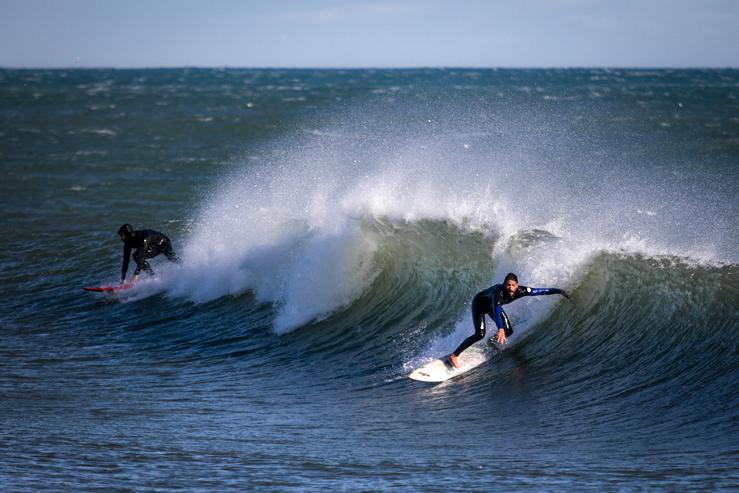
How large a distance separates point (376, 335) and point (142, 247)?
5.00 metres

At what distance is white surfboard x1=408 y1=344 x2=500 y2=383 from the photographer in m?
10.1

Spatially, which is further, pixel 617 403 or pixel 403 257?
pixel 403 257

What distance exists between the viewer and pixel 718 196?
21.7 meters

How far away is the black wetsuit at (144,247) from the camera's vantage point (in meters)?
15.1

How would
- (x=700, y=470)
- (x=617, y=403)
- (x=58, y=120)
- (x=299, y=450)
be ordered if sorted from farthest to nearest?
(x=58, y=120) < (x=617, y=403) < (x=299, y=450) < (x=700, y=470)

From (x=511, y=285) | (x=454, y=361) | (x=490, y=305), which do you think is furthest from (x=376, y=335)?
(x=511, y=285)

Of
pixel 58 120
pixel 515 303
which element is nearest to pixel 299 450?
pixel 515 303

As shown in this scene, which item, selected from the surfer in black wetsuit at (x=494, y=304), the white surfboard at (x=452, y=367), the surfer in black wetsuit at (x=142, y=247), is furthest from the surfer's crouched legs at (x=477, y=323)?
the surfer in black wetsuit at (x=142, y=247)

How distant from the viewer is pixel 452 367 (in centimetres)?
1025

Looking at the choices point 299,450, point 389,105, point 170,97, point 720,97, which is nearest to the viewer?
point 299,450

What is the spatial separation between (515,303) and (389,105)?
4484 centimetres

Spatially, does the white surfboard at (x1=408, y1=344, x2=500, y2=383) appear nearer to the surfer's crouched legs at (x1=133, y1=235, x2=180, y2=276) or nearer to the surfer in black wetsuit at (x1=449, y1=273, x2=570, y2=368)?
the surfer in black wetsuit at (x1=449, y1=273, x2=570, y2=368)

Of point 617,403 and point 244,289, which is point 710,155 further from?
point 617,403

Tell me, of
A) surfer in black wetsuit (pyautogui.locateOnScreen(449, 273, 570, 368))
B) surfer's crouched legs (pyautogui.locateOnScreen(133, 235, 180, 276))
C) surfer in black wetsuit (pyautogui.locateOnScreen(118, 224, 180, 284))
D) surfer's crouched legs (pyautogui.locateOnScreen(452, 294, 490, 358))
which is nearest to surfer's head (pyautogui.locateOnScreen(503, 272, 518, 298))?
surfer in black wetsuit (pyautogui.locateOnScreen(449, 273, 570, 368))
